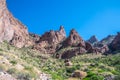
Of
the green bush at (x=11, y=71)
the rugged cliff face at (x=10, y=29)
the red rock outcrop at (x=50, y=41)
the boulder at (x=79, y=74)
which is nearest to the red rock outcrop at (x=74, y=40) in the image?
the red rock outcrop at (x=50, y=41)

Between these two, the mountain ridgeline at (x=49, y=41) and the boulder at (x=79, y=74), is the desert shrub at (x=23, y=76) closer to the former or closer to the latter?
the boulder at (x=79, y=74)

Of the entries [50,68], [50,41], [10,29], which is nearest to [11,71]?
[50,68]

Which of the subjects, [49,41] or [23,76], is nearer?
[23,76]

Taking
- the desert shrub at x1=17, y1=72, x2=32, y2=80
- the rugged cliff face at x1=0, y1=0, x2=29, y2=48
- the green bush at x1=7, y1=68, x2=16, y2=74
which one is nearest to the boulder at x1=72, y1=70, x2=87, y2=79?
the desert shrub at x1=17, y1=72, x2=32, y2=80

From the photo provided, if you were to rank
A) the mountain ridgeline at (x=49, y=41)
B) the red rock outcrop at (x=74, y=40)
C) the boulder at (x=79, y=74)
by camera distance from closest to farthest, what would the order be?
the boulder at (x=79, y=74) → the mountain ridgeline at (x=49, y=41) → the red rock outcrop at (x=74, y=40)

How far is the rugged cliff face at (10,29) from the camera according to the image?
368 ft

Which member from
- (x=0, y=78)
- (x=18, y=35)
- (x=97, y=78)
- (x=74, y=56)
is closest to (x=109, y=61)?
(x=74, y=56)

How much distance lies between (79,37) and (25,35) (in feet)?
85.0

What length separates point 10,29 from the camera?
12456 centimetres

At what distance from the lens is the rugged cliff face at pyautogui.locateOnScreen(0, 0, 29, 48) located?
112312 millimetres

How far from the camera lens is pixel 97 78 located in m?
61.2

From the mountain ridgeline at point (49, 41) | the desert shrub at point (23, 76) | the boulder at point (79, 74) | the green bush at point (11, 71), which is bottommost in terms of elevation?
the desert shrub at point (23, 76)

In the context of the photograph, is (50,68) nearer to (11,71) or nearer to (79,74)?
(79,74)

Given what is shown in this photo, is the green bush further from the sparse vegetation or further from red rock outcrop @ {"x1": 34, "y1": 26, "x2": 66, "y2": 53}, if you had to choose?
red rock outcrop @ {"x1": 34, "y1": 26, "x2": 66, "y2": 53}
